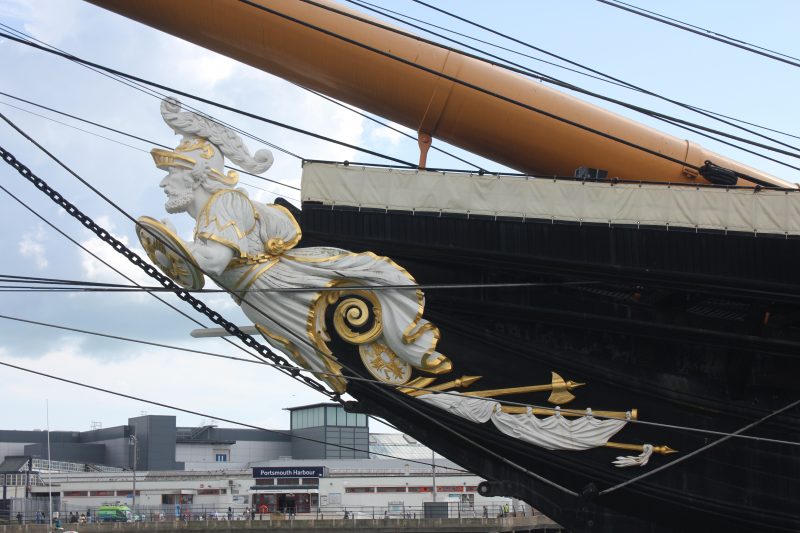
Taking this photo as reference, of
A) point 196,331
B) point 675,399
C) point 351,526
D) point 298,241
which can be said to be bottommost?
point 351,526

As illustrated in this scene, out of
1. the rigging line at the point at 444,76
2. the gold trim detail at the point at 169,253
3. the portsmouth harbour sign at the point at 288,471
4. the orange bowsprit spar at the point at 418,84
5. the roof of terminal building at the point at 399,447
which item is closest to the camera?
the gold trim detail at the point at 169,253

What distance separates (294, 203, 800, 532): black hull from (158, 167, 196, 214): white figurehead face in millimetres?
1079

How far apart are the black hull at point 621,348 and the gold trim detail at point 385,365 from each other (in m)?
0.13

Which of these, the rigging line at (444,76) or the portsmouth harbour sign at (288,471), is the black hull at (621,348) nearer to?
the rigging line at (444,76)

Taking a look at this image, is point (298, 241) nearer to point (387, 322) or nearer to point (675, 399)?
point (387, 322)

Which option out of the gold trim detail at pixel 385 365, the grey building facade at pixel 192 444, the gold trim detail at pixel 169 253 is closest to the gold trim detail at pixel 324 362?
the gold trim detail at pixel 385 365

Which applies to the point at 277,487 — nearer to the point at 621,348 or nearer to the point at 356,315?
the point at 356,315

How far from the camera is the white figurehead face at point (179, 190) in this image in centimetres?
1025

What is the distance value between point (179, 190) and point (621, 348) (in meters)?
4.34

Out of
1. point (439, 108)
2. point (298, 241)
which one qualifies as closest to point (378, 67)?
point (439, 108)

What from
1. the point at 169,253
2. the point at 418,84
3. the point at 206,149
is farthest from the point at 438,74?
the point at 169,253

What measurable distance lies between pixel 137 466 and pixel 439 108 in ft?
195

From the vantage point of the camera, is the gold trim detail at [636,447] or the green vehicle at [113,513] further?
the green vehicle at [113,513]

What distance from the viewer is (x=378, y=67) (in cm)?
1196
